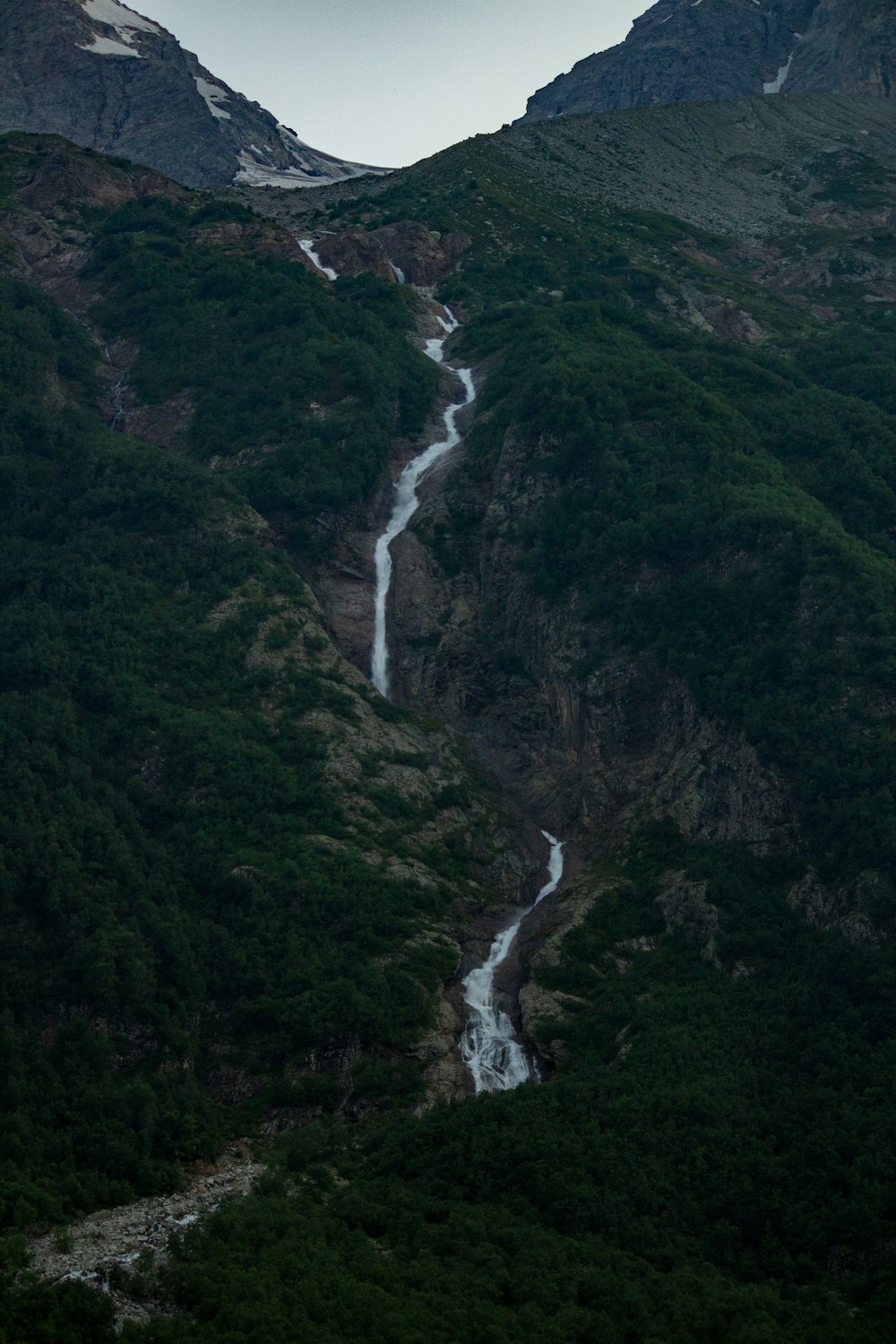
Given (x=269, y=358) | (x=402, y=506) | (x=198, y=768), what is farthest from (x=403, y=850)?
(x=269, y=358)

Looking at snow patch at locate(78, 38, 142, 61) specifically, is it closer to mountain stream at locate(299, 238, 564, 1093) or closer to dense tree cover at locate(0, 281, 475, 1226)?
mountain stream at locate(299, 238, 564, 1093)

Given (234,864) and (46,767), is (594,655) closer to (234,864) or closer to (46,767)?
(234,864)

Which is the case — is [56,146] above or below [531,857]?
above

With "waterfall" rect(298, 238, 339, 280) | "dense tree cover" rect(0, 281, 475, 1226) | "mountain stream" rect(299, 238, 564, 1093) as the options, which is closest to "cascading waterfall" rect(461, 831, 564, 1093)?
"mountain stream" rect(299, 238, 564, 1093)

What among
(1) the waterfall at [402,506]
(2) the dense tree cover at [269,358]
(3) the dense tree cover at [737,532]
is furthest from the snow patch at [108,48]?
(3) the dense tree cover at [737,532]

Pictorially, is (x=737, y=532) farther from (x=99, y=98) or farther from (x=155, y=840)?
(x=99, y=98)

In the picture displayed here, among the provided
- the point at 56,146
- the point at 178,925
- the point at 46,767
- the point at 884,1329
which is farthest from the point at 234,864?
the point at 56,146

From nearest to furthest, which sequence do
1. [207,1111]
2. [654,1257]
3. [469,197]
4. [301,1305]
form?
[301,1305] < [654,1257] < [207,1111] < [469,197]
